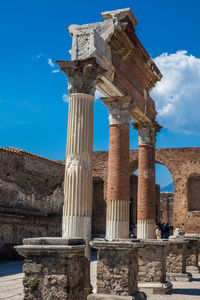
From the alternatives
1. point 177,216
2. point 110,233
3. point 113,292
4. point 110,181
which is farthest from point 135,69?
point 177,216

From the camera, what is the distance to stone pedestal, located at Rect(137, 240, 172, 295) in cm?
803

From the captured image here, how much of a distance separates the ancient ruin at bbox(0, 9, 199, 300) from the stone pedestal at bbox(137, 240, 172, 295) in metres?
0.02

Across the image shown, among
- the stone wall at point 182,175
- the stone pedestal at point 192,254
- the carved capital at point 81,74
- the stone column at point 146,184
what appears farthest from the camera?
the stone wall at point 182,175

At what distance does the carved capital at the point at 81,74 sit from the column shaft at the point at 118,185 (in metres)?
2.13

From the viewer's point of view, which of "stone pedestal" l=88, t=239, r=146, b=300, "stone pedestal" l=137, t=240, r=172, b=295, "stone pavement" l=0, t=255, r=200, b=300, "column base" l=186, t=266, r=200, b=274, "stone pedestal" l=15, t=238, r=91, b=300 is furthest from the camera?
"column base" l=186, t=266, r=200, b=274

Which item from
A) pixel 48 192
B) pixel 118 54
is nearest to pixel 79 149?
pixel 118 54

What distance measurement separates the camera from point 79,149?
6.93 metres

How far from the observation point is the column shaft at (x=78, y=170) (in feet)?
21.7

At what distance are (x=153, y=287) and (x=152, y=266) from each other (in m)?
0.42

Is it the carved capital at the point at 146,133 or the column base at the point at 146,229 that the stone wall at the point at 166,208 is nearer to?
the carved capital at the point at 146,133

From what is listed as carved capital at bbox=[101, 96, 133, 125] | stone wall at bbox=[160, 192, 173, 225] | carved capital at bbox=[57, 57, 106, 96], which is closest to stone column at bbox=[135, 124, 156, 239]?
carved capital at bbox=[101, 96, 133, 125]

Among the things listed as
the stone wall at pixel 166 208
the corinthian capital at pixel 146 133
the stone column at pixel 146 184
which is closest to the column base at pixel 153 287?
the stone column at pixel 146 184

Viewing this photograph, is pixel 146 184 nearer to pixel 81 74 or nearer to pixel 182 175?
pixel 81 74

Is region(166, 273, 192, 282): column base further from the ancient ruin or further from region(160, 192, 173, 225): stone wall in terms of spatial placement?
region(160, 192, 173, 225): stone wall
